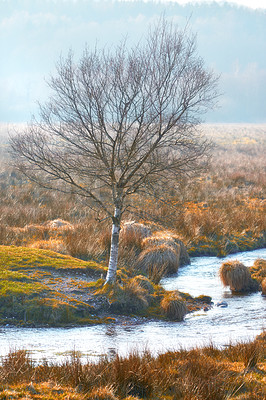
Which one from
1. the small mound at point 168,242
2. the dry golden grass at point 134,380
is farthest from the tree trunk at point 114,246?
the dry golden grass at point 134,380

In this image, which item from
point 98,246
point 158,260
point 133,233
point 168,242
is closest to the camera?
point 158,260

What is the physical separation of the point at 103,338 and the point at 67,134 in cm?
407

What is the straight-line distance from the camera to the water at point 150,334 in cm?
663

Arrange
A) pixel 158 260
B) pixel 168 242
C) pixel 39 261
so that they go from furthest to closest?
pixel 168 242
pixel 158 260
pixel 39 261

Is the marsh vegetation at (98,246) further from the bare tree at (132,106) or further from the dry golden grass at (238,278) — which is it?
the bare tree at (132,106)

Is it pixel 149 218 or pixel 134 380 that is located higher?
pixel 149 218

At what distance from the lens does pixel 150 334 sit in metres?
7.68

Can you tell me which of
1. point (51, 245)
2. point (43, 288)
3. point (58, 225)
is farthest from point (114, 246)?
point (58, 225)

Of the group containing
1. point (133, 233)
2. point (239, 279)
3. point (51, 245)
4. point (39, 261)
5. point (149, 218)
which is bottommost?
point (239, 279)

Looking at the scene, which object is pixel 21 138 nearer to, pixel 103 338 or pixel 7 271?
pixel 7 271

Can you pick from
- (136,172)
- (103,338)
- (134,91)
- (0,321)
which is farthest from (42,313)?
(134,91)

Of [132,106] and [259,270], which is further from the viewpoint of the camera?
[259,270]

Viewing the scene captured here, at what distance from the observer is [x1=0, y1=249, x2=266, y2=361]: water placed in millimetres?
6633

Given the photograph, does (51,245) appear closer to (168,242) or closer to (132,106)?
(168,242)
